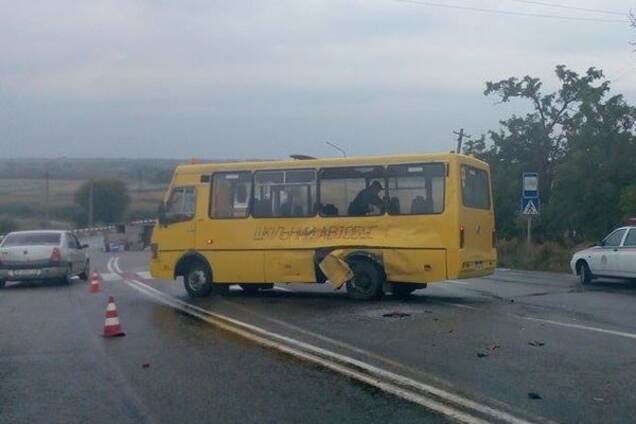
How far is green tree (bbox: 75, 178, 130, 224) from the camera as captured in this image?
274ft

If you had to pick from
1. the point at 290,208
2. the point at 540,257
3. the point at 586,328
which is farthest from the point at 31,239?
the point at 586,328

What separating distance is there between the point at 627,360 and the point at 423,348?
242 centimetres

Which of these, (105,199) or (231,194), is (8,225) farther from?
(231,194)

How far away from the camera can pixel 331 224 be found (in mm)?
19562

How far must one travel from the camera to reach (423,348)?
41.1 feet

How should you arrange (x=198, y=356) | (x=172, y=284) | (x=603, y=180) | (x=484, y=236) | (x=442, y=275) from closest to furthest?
(x=198, y=356) → (x=442, y=275) → (x=484, y=236) → (x=172, y=284) → (x=603, y=180)

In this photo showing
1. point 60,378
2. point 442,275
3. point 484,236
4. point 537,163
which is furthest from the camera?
point 537,163

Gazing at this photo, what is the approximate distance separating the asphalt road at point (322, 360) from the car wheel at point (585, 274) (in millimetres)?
4224

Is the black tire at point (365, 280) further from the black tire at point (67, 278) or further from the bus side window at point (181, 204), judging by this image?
the black tire at point (67, 278)

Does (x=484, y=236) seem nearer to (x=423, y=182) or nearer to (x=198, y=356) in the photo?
(x=423, y=182)

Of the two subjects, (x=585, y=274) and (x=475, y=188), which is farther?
(x=585, y=274)

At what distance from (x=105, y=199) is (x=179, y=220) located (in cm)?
6529

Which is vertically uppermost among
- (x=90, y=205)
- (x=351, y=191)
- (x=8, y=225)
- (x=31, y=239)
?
(x=90, y=205)

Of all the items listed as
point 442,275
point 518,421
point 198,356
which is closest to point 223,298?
point 442,275
